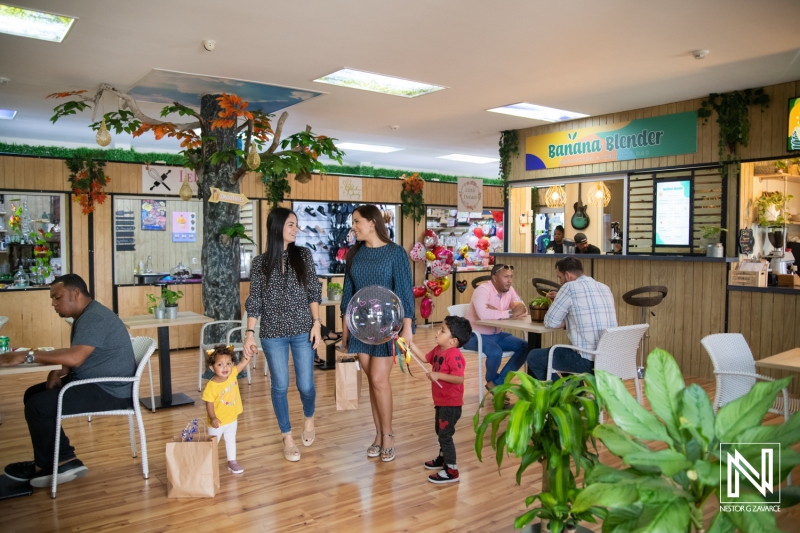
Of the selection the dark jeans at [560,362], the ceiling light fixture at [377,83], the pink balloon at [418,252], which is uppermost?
the ceiling light fixture at [377,83]

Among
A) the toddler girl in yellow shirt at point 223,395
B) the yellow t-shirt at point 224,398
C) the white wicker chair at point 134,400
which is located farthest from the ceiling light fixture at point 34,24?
the yellow t-shirt at point 224,398

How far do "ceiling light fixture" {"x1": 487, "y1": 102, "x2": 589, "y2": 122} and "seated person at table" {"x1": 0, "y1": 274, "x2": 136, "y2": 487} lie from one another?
5.35 metres

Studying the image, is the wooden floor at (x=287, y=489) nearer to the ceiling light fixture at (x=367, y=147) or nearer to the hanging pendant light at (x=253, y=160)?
the hanging pendant light at (x=253, y=160)

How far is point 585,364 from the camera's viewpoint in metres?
4.70

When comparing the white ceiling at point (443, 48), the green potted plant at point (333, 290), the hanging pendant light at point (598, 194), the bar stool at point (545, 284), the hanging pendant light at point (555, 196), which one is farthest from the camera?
the hanging pendant light at point (555, 196)

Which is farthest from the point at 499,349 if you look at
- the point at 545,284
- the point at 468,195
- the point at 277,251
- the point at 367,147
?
the point at 367,147

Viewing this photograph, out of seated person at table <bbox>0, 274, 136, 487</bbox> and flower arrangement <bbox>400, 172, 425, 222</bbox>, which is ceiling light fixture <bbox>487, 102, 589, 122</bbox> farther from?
seated person at table <bbox>0, 274, 136, 487</bbox>

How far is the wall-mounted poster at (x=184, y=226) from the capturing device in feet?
30.7

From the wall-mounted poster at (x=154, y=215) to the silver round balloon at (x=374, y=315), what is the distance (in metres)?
6.38

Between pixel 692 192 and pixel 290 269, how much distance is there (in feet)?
17.2

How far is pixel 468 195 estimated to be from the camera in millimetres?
10117

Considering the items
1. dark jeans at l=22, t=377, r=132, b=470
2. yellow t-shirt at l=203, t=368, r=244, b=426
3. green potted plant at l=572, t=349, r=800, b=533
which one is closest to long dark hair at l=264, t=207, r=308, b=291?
yellow t-shirt at l=203, t=368, r=244, b=426

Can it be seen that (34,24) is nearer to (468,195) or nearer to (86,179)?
(86,179)

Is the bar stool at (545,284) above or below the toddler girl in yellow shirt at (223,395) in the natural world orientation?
above
